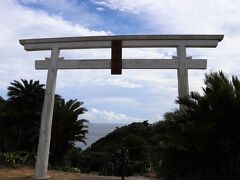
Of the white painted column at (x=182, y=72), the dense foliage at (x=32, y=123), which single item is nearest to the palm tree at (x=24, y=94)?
the dense foliage at (x=32, y=123)

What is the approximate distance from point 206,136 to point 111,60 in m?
4.46

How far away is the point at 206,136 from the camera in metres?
8.09

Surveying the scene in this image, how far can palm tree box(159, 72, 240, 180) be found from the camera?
313 inches

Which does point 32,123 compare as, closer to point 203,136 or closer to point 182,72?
point 182,72

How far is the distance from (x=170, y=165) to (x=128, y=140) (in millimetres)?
11825

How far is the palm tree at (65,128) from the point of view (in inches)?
642

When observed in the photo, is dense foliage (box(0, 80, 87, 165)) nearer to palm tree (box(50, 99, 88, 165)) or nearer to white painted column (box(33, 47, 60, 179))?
palm tree (box(50, 99, 88, 165))

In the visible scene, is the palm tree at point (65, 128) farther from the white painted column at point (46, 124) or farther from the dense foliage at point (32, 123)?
the white painted column at point (46, 124)

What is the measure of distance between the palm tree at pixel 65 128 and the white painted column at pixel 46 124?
4.08m

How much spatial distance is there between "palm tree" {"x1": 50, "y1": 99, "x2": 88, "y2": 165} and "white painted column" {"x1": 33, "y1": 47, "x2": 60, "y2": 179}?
4.08 metres

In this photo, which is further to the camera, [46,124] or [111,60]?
[46,124]

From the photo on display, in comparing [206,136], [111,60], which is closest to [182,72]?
[111,60]

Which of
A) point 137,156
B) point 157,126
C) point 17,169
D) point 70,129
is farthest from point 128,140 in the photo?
point 157,126

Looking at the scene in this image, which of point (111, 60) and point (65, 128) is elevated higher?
point (111, 60)
